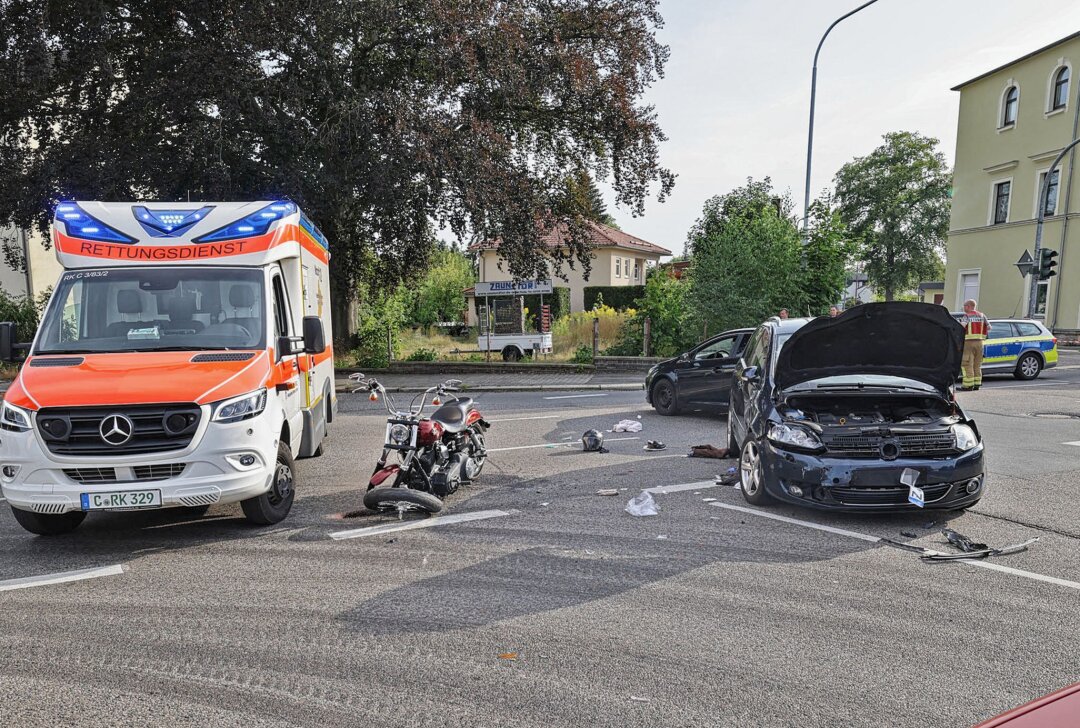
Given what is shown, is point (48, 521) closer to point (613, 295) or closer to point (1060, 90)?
point (1060, 90)

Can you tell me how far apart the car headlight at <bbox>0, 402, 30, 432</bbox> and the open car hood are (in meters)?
6.15

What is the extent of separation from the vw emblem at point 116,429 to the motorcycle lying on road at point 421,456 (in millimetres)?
1735

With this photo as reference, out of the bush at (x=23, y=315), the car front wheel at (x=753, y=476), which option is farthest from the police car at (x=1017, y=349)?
the bush at (x=23, y=315)

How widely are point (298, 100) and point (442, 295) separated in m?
31.0

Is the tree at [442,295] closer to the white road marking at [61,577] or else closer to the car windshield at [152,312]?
the car windshield at [152,312]

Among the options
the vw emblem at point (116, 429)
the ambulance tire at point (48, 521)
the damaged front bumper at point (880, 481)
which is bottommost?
the ambulance tire at point (48, 521)

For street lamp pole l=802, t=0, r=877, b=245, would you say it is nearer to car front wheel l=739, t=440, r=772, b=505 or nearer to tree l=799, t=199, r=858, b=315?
tree l=799, t=199, r=858, b=315

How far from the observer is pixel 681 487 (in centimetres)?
739

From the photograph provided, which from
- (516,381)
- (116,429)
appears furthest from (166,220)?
(516,381)

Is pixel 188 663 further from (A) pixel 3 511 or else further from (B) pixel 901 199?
(B) pixel 901 199

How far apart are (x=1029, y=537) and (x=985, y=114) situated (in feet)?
115

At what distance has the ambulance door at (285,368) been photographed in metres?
6.24

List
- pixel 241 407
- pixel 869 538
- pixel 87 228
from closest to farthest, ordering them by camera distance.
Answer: pixel 241 407 → pixel 869 538 → pixel 87 228

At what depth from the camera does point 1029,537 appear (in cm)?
568
